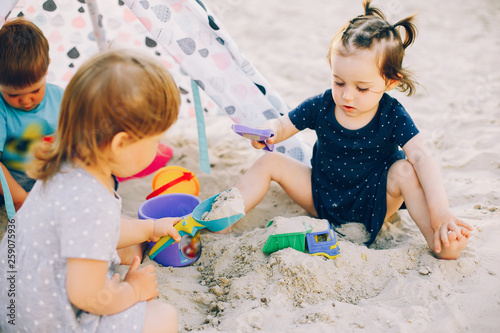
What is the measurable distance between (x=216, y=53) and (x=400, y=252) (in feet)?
3.87

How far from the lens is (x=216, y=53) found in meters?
2.03

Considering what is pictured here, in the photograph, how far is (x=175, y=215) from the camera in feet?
6.42

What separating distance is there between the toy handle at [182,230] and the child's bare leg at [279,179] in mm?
413

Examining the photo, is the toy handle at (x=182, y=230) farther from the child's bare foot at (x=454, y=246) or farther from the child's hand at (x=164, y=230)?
the child's bare foot at (x=454, y=246)

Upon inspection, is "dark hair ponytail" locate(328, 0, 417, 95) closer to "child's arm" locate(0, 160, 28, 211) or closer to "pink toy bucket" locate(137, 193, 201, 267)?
"pink toy bucket" locate(137, 193, 201, 267)

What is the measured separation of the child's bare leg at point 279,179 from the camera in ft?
6.77

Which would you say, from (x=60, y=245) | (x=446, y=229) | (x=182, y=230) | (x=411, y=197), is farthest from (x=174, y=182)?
(x=446, y=229)

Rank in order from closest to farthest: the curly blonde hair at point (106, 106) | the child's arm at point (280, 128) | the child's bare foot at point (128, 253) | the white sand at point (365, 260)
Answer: the curly blonde hair at point (106, 106) → the white sand at point (365, 260) → the child's bare foot at point (128, 253) → the child's arm at point (280, 128)

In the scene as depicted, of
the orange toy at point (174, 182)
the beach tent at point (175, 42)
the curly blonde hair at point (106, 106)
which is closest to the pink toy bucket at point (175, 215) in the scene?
the orange toy at point (174, 182)

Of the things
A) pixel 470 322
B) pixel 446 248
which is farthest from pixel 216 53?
pixel 470 322

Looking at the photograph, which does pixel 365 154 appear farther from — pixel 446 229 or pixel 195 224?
pixel 195 224

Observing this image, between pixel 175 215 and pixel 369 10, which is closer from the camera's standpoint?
pixel 369 10

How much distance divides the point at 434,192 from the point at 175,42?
126cm

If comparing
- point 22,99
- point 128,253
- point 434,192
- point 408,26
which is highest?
point 408,26
